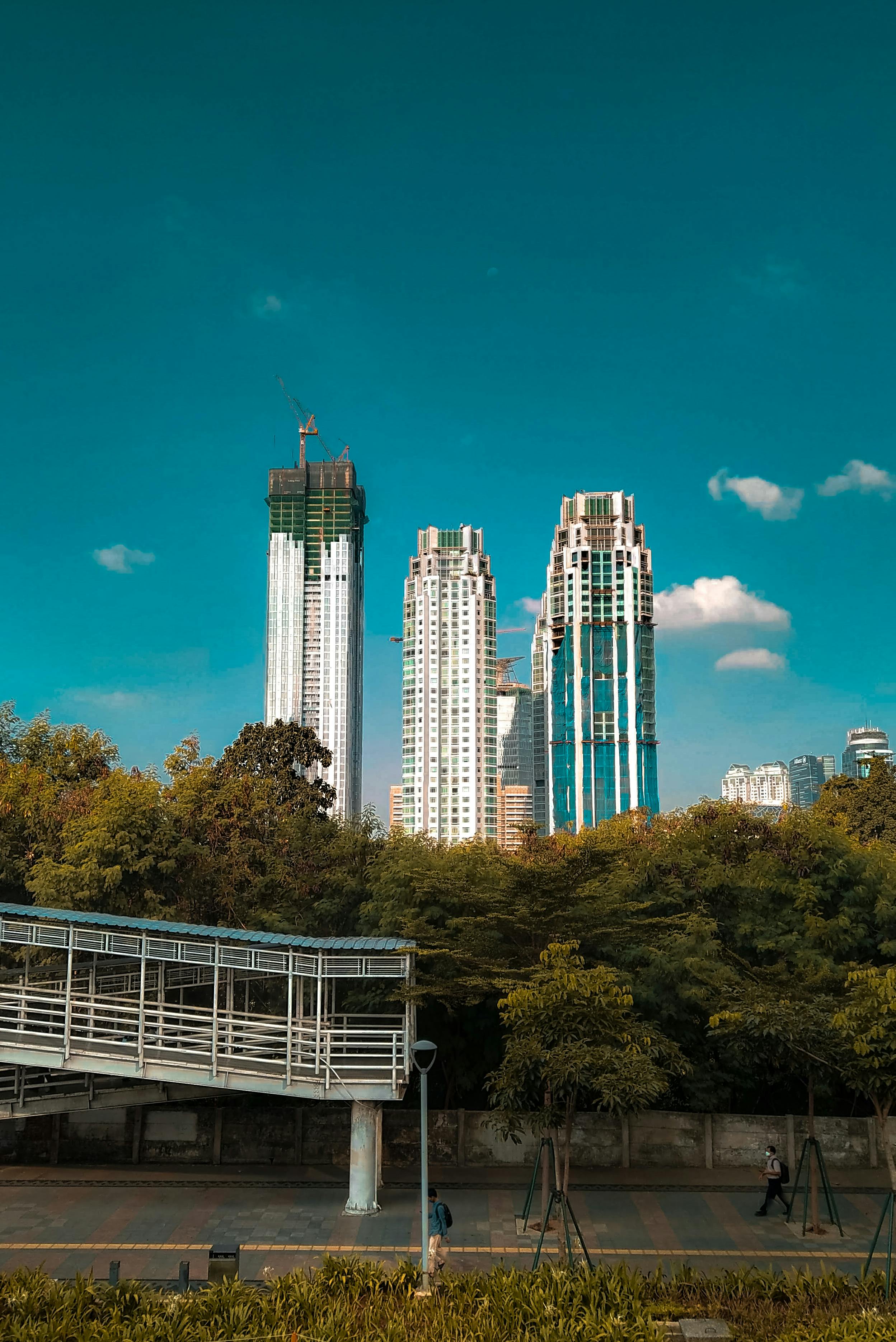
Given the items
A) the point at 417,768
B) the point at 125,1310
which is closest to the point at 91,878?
the point at 125,1310

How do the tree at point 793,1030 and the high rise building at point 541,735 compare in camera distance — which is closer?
the tree at point 793,1030

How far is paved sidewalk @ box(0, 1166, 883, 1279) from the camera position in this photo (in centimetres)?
1642

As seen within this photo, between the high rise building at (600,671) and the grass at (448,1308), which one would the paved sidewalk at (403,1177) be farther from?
the high rise building at (600,671)

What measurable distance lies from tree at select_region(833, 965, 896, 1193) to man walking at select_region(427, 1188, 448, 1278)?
679 cm

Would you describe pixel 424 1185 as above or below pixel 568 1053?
below

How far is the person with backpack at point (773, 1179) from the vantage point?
18781mm

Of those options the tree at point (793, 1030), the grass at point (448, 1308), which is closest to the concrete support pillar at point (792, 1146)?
the tree at point (793, 1030)

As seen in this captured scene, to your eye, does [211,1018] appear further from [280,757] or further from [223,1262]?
[280,757]

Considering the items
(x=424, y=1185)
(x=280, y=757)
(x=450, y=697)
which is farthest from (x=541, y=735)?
(x=424, y=1185)

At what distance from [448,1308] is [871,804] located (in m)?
49.3

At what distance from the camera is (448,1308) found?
13117 mm

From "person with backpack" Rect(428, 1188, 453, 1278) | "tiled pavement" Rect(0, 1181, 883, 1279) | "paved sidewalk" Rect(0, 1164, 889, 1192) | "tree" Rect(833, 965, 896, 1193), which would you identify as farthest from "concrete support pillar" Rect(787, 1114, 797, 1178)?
"person with backpack" Rect(428, 1188, 453, 1278)

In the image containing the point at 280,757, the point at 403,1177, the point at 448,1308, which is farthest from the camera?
the point at 280,757

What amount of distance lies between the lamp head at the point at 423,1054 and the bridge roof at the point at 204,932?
193 centimetres
